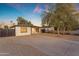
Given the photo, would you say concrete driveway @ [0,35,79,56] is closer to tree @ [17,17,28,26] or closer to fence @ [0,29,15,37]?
fence @ [0,29,15,37]

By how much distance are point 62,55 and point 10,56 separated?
2.06ft

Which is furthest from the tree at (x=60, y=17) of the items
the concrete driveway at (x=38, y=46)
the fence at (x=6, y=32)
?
the fence at (x=6, y=32)

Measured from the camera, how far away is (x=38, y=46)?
4914mm

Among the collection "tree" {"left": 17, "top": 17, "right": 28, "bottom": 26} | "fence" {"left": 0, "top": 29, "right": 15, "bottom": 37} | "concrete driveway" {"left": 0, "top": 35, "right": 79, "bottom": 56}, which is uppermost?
"tree" {"left": 17, "top": 17, "right": 28, "bottom": 26}

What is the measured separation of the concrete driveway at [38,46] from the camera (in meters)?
4.88

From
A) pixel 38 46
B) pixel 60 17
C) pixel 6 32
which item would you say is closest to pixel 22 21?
pixel 6 32

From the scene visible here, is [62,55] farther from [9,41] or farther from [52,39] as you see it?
[9,41]

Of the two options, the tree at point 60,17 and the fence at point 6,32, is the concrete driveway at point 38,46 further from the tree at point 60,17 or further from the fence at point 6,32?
the tree at point 60,17

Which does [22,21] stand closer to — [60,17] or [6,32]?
[6,32]

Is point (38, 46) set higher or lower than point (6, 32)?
lower

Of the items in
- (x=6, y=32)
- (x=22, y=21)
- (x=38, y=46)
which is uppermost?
(x=22, y=21)

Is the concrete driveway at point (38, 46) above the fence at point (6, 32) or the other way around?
the other way around

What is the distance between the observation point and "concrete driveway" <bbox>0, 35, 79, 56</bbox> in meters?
4.88

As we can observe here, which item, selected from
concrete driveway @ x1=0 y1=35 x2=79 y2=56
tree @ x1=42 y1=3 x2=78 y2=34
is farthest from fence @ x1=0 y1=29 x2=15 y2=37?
tree @ x1=42 y1=3 x2=78 y2=34
